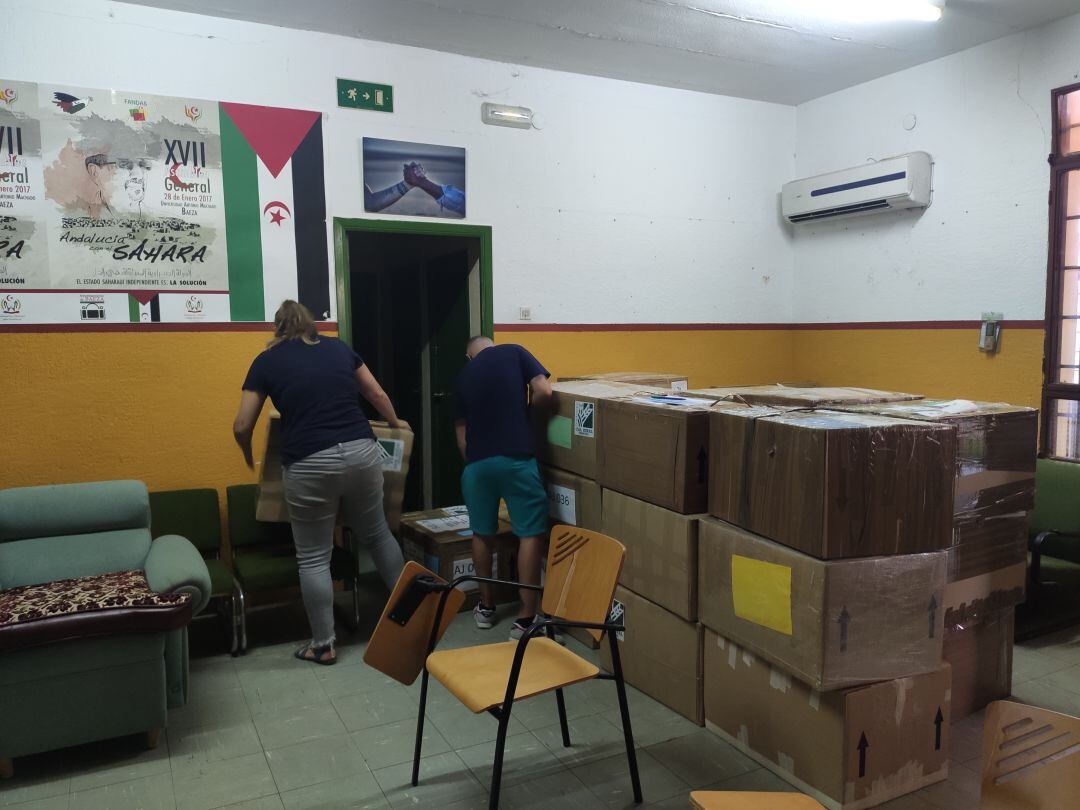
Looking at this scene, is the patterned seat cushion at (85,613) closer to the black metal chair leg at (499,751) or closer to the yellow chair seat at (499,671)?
the yellow chair seat at (499,671)

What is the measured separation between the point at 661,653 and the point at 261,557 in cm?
203

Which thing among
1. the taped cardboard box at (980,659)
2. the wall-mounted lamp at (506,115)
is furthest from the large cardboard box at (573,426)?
the wall-mounted lamp at (506,115)

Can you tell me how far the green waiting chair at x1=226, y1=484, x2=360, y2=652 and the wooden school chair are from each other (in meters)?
1.39

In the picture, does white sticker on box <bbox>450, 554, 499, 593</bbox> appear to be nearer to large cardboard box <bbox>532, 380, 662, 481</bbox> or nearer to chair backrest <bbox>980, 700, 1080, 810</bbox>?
large cardboard box <bbox>532, 380, 662, 481</bbox>

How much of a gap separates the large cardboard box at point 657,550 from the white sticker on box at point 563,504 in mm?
298

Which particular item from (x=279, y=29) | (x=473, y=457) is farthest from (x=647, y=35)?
(x=473, y=457)

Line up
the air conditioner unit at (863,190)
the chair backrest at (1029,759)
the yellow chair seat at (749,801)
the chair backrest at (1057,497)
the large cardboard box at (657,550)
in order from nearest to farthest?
the chair backrest at (1029,759) < the yellow chair seat at (749,801) < the large cardboard box at (657,550) < the chair backrest at (1057,497) < the air conditioner unit at (863,190)

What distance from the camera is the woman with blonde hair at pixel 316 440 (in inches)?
134

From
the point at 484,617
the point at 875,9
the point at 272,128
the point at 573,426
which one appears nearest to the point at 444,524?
the point at 484,617

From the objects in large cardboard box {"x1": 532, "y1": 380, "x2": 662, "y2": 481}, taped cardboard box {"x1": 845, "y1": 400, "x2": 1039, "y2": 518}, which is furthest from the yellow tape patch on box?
large cardboard box {"x1": 532, "y1": 380, "x2": 662, "y2": 481}

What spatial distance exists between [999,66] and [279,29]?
157 inches

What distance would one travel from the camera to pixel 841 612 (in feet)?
7.55

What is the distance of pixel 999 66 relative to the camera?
447 centimetres

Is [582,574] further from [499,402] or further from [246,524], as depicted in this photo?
[246,524]
